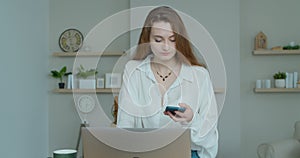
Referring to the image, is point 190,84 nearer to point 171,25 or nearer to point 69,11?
point 171,25

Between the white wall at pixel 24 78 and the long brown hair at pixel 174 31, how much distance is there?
6.58 feet

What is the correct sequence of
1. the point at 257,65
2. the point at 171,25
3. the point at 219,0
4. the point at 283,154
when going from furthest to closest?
1. the point at 257,65
2. the point at 219,0
3. the point at 283,154
4. the point at 171,25

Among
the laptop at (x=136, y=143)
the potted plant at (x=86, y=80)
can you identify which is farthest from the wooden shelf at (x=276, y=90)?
the laptop at (x=136, y=143)

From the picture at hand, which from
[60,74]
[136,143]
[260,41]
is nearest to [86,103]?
[60,74]

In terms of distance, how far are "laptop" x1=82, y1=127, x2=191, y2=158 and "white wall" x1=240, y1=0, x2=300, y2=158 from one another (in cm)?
283

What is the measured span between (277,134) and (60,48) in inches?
96.1

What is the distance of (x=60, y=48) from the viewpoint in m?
4.11

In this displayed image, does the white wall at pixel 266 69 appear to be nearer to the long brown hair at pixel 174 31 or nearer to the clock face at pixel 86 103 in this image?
the clock face at pixel 86 103

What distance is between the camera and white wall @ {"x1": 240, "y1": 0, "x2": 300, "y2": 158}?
3.94 metres

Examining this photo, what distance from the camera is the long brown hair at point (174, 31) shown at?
4.74 feet

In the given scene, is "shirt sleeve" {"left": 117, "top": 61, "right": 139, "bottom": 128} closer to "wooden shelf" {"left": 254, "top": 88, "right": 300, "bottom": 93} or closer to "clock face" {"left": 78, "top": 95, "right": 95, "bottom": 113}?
"clock face" {"left": 78, "top": 95, "right": 95, "bottom": 113}

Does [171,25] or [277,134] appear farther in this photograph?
[277,134]

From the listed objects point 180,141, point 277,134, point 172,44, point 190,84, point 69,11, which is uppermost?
point 69,11

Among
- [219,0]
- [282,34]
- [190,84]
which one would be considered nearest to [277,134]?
[282,34]
